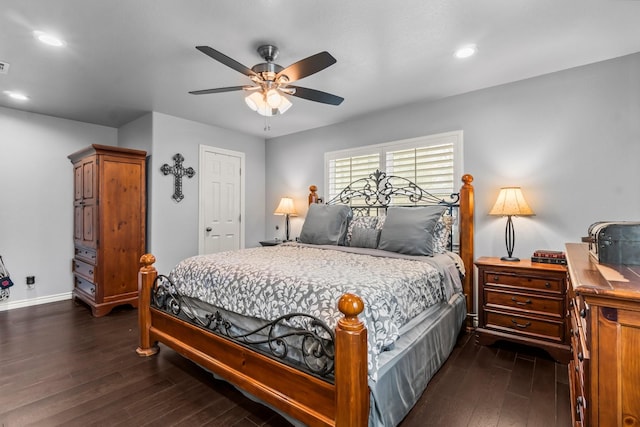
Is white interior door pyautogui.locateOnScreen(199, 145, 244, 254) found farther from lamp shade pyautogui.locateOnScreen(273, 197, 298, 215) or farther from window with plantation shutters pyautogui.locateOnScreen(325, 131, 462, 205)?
window with plantation shutters pyautogui.locateOnScreen(325, 131, 462, 205)

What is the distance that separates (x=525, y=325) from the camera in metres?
2.58

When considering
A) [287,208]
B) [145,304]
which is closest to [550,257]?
[287,208]

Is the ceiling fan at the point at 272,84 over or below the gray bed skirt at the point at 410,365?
over

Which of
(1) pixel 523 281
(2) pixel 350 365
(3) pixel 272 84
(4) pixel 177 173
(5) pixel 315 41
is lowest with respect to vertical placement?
(2) pixel 350 365

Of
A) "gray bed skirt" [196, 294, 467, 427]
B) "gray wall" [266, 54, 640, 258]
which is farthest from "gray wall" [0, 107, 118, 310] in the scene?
"gray wall" [266, 54, 640, 258]

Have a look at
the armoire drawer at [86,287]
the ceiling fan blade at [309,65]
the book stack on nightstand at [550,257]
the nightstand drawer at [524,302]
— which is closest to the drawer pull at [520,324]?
the nightstand drawer at [524,302]

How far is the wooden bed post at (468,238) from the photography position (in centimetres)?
314

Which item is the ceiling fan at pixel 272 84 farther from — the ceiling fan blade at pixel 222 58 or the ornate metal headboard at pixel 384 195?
the ornate metal headboard at pixel 384 195

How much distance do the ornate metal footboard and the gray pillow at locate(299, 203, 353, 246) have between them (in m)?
1.56

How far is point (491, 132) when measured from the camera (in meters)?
3.21

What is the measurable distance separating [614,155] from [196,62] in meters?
3.76

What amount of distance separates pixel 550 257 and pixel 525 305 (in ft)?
1.57

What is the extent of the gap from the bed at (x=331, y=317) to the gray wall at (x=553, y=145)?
1.30 ft

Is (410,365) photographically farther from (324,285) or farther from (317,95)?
(317,95)
